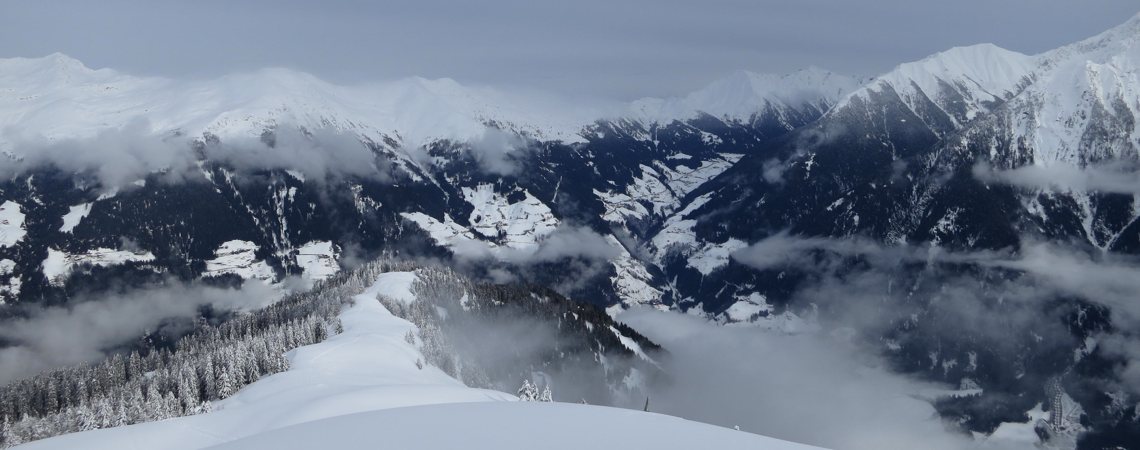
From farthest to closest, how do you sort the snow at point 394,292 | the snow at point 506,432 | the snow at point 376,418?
the snow at point 394,292, the snow at point 376,418, the snow at point 506,432

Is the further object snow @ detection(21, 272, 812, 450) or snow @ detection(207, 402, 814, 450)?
snow @ detection(21, 272, 812, 450)

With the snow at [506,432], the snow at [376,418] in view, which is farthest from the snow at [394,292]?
the snow at [506,432]

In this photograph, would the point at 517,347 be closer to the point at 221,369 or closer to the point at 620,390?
the point at 620,390

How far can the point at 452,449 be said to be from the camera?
47.8 feet

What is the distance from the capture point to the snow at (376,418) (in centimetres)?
1579

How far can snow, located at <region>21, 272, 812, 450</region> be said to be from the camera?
51.8 feet

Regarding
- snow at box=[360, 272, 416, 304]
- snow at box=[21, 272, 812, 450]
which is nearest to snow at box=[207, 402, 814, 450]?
snow at box=[21, 272, 812, 450]

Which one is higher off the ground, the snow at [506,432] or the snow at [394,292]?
the snow at [506,432]

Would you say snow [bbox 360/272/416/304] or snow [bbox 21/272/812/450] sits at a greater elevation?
snow [bbox 21/272/812/450]

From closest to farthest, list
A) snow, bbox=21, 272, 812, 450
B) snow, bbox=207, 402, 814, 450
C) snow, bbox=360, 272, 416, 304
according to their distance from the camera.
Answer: snow, bbox=207, 402, 814, 450
snow, bbox=21, 272, 812, 450
snow, bbox=360, 272, 416, 304

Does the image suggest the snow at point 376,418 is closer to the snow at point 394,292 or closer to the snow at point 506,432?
the snow at point 506,432

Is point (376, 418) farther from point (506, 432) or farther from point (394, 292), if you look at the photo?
point (394, 292)

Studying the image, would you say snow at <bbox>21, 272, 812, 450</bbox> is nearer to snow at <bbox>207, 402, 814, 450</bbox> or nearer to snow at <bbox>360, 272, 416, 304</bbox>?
snow at <bbox>207, 402, 814, 450</bbox>

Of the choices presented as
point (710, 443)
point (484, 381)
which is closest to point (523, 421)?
point (710, 443)
